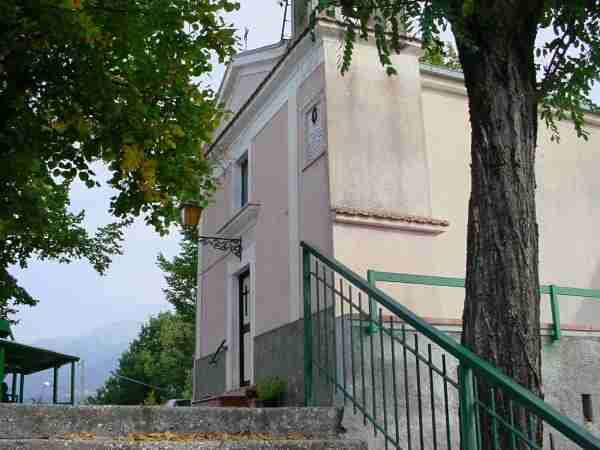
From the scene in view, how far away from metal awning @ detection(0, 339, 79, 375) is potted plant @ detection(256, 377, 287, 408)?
3.15 m

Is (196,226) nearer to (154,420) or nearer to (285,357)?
(285,357)

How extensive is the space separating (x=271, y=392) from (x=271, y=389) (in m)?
0.04

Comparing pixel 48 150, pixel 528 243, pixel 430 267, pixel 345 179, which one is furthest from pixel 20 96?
pixel 528 243

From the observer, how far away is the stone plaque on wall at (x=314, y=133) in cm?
927

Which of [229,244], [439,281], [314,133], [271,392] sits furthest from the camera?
[229,244]

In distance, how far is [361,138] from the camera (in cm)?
912

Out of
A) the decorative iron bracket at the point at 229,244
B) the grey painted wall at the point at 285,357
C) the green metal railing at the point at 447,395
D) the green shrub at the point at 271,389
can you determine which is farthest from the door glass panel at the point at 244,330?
the green metal railing at the point at 447,395

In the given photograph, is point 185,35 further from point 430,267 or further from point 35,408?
point 35,408

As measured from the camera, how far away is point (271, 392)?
28.2ft

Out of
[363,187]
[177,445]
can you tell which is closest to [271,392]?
[363,187]

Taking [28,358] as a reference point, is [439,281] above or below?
above

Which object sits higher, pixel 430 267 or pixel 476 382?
pixel 430 267

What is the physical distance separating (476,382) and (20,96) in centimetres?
612

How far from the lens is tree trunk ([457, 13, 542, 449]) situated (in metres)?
4.30
